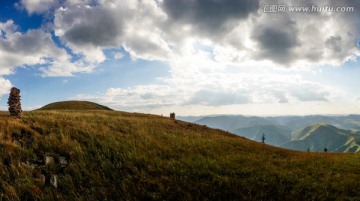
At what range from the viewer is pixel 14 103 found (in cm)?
2038

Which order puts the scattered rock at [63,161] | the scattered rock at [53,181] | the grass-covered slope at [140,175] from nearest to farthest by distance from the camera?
Answer: the grass-covered slope at [140,175]
the scattered rock at [53,181]
the scattered rock at [63,161]

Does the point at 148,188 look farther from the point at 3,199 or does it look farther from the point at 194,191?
the point at 3,199

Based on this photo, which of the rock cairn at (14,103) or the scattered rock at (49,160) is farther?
the rock cairn at (14,103)

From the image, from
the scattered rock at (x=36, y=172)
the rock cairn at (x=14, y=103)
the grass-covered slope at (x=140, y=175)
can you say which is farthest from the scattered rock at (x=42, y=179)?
the rock cairn at (x=14, y=103)

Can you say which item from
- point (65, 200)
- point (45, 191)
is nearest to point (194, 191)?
point (65, 200)

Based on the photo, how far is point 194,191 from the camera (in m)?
9.00

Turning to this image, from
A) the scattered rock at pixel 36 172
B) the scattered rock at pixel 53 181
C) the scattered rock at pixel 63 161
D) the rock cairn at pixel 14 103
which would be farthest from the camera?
→ the rock cairn at pixel 14 103

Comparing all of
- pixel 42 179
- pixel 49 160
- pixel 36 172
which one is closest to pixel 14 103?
pixel 49 160

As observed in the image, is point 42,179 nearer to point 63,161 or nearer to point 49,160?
point 49,160

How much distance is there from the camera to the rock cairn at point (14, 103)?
19.9m

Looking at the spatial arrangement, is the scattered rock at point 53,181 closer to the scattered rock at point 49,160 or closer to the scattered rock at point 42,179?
the scattered rock at point 42,179

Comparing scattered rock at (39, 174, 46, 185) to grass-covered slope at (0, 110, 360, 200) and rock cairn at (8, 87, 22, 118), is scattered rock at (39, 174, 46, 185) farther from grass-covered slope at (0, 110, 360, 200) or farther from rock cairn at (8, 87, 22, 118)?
rock cairn at (8, 87, 22, 118)


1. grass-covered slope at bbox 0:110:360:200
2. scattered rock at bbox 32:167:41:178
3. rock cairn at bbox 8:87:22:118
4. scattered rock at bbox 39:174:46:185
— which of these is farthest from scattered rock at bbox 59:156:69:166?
rock cairn at bbox 8:87:22:118

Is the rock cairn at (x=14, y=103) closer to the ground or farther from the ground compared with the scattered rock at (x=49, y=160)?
farther from the ground
